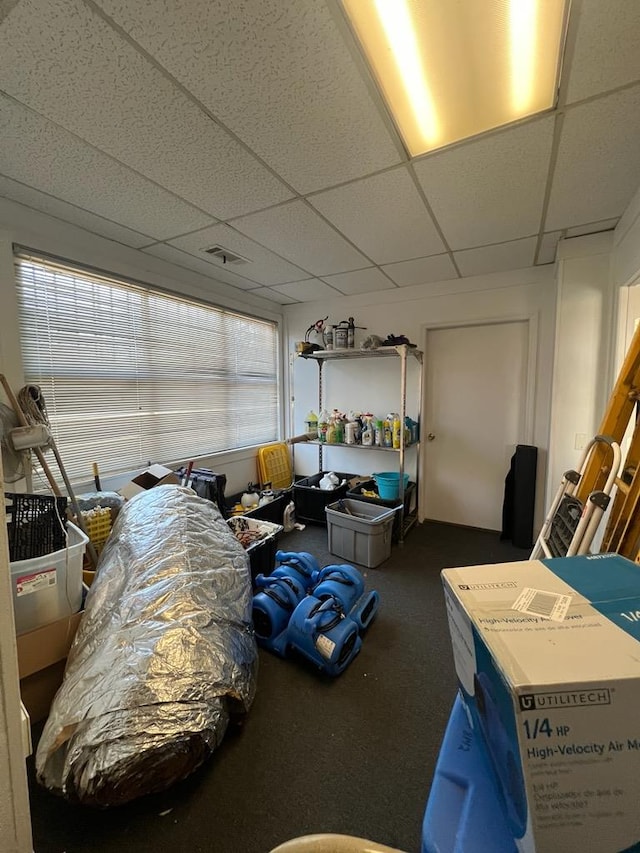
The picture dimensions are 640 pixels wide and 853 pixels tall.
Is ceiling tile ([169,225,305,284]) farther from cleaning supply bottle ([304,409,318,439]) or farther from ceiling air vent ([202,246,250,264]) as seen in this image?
cleaning supply bottle ([304,409,318,439])

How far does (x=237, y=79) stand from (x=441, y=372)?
9.43 feet

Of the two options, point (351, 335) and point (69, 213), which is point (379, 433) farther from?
point (69, 213)

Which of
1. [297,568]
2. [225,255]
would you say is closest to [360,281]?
[225,255]

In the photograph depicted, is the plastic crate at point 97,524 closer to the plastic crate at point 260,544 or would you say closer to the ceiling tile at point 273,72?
the plastic crate at point 260,544

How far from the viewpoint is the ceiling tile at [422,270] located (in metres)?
2.82

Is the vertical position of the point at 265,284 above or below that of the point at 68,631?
above

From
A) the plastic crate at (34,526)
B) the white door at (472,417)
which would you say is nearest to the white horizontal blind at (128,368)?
the plastic crate at (34,526)

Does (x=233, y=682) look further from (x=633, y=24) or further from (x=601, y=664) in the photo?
(x=633, y=24)

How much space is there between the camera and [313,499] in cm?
344

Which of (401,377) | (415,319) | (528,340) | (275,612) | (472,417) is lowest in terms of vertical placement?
(275,612)

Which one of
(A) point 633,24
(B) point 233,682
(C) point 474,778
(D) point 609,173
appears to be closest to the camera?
(C) point 474,778

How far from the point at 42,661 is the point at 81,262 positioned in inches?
91.8

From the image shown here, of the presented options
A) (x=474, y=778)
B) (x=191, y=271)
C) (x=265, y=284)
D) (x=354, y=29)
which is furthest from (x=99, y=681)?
(x=265, y=284)

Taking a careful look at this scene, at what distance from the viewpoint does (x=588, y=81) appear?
3.84 feet
